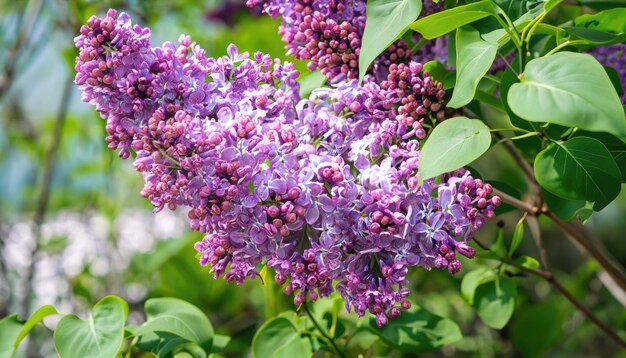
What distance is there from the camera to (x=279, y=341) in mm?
826

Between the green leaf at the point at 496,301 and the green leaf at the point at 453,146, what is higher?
the green leaf at the point at 453,146

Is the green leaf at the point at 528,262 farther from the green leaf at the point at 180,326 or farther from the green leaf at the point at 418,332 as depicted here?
the green leaf at the point at 180,326

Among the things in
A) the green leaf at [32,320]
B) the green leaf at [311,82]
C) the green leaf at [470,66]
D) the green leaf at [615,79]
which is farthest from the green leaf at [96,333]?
the green leaf at [615,79]

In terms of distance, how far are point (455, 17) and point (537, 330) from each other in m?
0.89

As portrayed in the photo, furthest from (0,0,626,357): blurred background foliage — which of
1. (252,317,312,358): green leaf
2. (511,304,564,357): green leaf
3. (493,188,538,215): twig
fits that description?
(493,188,538,215): twig

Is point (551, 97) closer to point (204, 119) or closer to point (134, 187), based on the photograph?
point (204, 119)

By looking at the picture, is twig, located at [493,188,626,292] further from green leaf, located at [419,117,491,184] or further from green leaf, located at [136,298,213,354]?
green leaf, located at [136,298,213,354]

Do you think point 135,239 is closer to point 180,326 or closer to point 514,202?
point 180,326

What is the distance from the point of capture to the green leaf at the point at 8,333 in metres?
0.81

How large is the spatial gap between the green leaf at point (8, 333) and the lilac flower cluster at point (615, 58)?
0.66m

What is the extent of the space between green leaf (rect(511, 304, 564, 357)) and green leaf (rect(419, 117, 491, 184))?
858 millimetres

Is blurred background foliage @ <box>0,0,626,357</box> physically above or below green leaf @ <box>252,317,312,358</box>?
below

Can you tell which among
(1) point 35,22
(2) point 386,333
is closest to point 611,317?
(2) point 386,333

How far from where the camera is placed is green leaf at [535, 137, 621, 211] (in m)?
0.60
